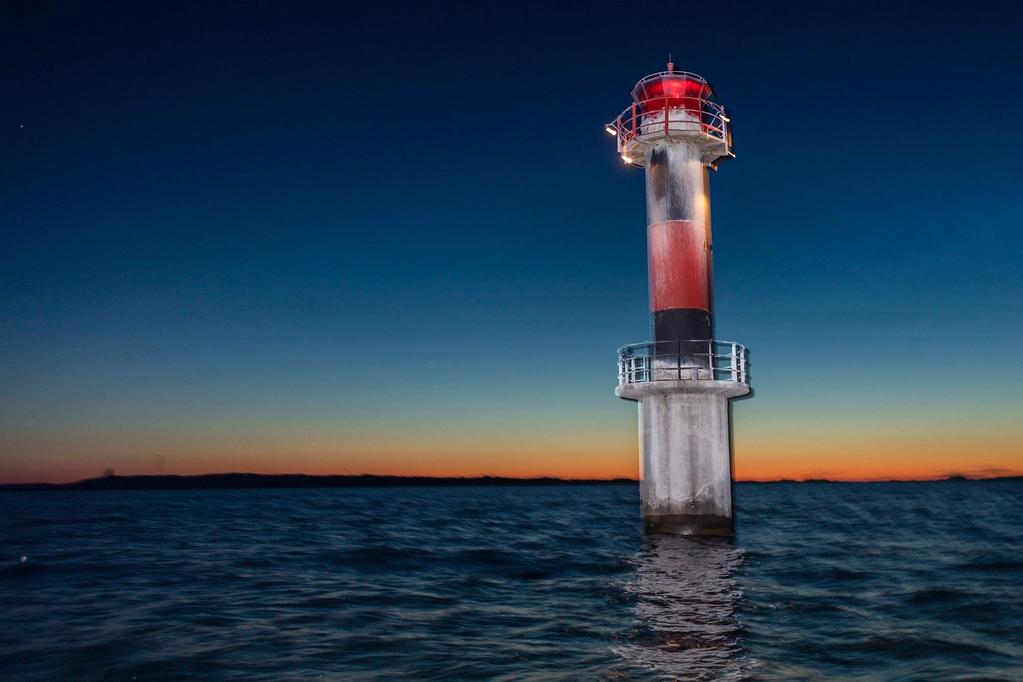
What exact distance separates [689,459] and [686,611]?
396 inches

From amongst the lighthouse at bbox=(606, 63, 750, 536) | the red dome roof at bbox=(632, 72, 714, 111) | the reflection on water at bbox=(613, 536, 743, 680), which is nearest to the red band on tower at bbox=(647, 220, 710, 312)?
the lighthouse at bbox=(606, 63, 750, 536)

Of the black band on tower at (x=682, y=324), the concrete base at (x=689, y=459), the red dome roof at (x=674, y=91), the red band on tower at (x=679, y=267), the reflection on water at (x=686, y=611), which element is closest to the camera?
the reflection on water at (x=686, y=611)

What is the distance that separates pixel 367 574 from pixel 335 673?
368 inches

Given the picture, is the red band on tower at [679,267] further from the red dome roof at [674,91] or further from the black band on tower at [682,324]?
the red dome roof at [674,91]

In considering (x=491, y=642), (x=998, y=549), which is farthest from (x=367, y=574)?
(x=998, y=549)

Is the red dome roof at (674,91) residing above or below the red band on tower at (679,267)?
above

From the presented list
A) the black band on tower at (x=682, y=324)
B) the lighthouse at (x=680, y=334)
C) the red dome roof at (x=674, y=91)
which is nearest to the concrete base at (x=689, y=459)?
the lighthouse at (x=680, y=334)

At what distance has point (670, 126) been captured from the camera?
26766 millimetres

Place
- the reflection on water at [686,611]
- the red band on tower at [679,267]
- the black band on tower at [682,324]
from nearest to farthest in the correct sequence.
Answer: the reflection on water at [686,611] < the black band on tower at [682,324] < the red band on tower at [679,267]

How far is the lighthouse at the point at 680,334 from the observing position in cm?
2422

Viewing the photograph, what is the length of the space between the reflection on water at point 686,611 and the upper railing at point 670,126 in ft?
→ 44.6

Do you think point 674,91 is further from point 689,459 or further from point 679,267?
point 689,459

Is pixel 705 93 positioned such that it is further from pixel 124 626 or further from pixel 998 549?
pixel 124 626

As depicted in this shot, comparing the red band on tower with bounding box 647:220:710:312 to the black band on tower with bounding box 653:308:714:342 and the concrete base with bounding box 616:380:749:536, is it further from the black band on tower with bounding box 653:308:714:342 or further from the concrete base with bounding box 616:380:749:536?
the concrete base with bounding box 616:380:749:536
